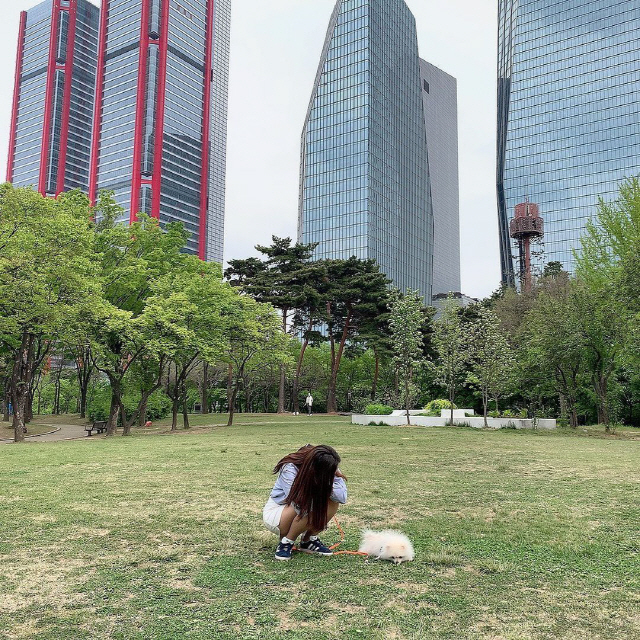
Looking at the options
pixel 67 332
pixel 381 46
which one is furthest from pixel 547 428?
pixel 381 46

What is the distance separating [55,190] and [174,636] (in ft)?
389

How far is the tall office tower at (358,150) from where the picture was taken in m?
95.9

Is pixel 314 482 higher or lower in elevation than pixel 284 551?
higher

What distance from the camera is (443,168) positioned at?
15662 cm

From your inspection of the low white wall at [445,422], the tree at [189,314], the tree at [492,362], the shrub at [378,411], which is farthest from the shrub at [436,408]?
the tree at [189,314]

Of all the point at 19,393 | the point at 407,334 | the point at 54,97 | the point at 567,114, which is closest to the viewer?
the point at 19,393

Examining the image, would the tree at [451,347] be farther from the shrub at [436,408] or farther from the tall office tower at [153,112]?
the tall office tower at [153,112]

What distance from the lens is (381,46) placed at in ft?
338

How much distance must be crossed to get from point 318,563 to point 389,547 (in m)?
0.55

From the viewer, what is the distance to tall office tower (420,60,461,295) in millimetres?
146500

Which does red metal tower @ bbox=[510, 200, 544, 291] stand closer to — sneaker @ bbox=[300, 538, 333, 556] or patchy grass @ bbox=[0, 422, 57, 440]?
patchy grass @ bbox=[0, 422, 57, 440]

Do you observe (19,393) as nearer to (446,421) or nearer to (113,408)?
(113,408)

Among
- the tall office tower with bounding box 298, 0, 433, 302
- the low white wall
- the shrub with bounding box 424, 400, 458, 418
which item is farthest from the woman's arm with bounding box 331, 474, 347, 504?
the tall office tower with bounding box 298, 0, 433, 302

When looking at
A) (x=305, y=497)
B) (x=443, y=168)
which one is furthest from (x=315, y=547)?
(x=443, y=168)
